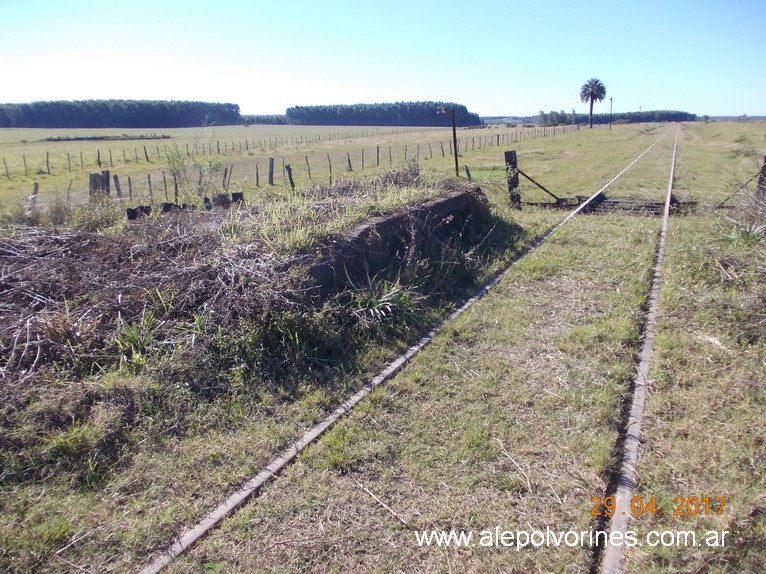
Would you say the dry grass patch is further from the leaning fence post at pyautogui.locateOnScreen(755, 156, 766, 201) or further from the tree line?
the tree line

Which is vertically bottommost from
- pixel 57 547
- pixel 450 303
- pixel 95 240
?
pixel 57 547

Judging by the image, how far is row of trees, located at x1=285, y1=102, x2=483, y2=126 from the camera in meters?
129

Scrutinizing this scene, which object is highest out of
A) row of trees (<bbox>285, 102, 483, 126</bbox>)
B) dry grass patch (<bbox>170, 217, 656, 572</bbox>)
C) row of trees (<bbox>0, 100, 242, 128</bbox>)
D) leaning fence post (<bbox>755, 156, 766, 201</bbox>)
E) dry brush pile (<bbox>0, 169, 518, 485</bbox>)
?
row of trees (<bbox>285, 102, 483, 126</bbox>)

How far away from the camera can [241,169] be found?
30562 millimetres

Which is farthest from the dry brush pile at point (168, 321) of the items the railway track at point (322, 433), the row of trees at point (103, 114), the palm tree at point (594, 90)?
the palm tree at point (594, 90)

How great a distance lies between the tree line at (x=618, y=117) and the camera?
11806cm

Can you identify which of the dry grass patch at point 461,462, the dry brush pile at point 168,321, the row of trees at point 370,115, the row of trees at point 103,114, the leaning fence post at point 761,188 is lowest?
the dry grass patch at point 461,462

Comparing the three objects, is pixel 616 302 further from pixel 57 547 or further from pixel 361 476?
pixel 57 547

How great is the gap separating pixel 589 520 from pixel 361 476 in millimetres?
1334

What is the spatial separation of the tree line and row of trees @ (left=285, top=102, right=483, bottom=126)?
702 inches

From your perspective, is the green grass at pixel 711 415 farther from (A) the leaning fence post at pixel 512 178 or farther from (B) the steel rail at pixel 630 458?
(A) the leaning fence post at pixel 512 178

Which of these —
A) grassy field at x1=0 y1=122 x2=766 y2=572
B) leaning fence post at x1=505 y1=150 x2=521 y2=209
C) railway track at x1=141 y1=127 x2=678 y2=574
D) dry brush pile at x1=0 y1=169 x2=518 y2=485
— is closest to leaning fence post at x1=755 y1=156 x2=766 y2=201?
grassy field at x1=0 y1=122 x2=766 y2=572

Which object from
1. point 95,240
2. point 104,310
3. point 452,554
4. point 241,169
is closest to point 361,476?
point 452,554

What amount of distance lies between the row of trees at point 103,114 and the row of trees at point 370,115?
29.5 metres
